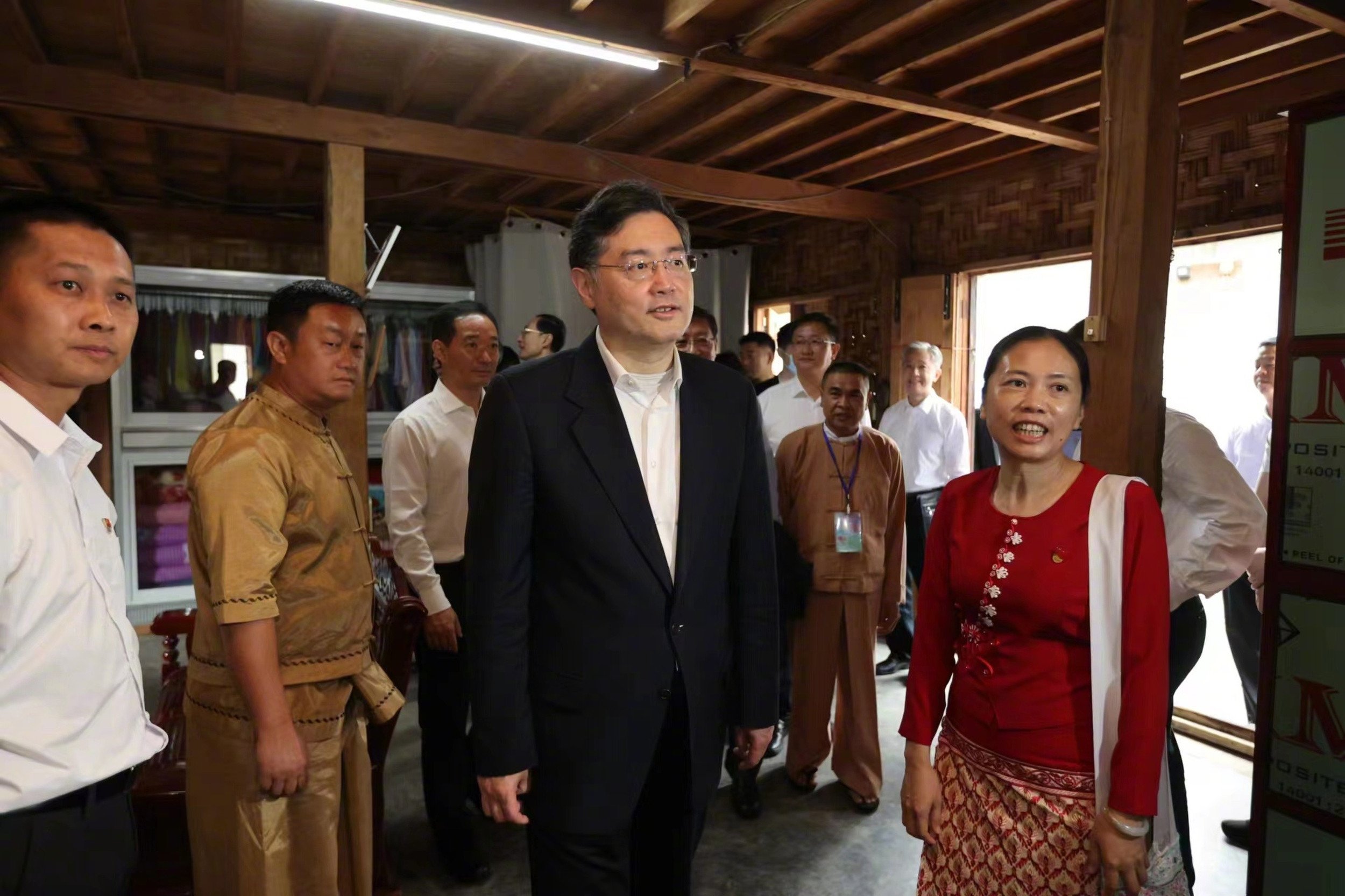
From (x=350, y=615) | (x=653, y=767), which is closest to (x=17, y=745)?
(x=350, y=615)

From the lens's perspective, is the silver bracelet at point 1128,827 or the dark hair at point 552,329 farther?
the dark hair at point 552,329

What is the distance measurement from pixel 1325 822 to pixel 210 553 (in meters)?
2.37

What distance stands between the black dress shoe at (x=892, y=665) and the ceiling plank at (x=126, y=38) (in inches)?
172

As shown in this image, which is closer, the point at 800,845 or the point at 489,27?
the point at 800,845

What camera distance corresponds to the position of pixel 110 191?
595 centimetres

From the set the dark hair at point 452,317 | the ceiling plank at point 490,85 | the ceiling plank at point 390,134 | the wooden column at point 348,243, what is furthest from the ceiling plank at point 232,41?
the dark hair at point 452,317

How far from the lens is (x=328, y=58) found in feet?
11.2

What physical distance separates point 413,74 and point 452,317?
5.13 ft

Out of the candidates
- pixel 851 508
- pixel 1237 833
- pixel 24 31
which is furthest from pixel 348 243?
pixel 1237 833

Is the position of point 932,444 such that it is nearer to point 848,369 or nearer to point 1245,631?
point 1245,631

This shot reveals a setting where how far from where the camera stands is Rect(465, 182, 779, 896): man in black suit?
136 cm

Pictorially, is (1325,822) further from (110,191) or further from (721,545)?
(110,191)

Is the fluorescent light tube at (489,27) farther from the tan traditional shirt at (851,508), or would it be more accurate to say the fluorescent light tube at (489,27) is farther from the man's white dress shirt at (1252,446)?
the man's white dress shirt at (1252,446)

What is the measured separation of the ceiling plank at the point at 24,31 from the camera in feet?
9.82
